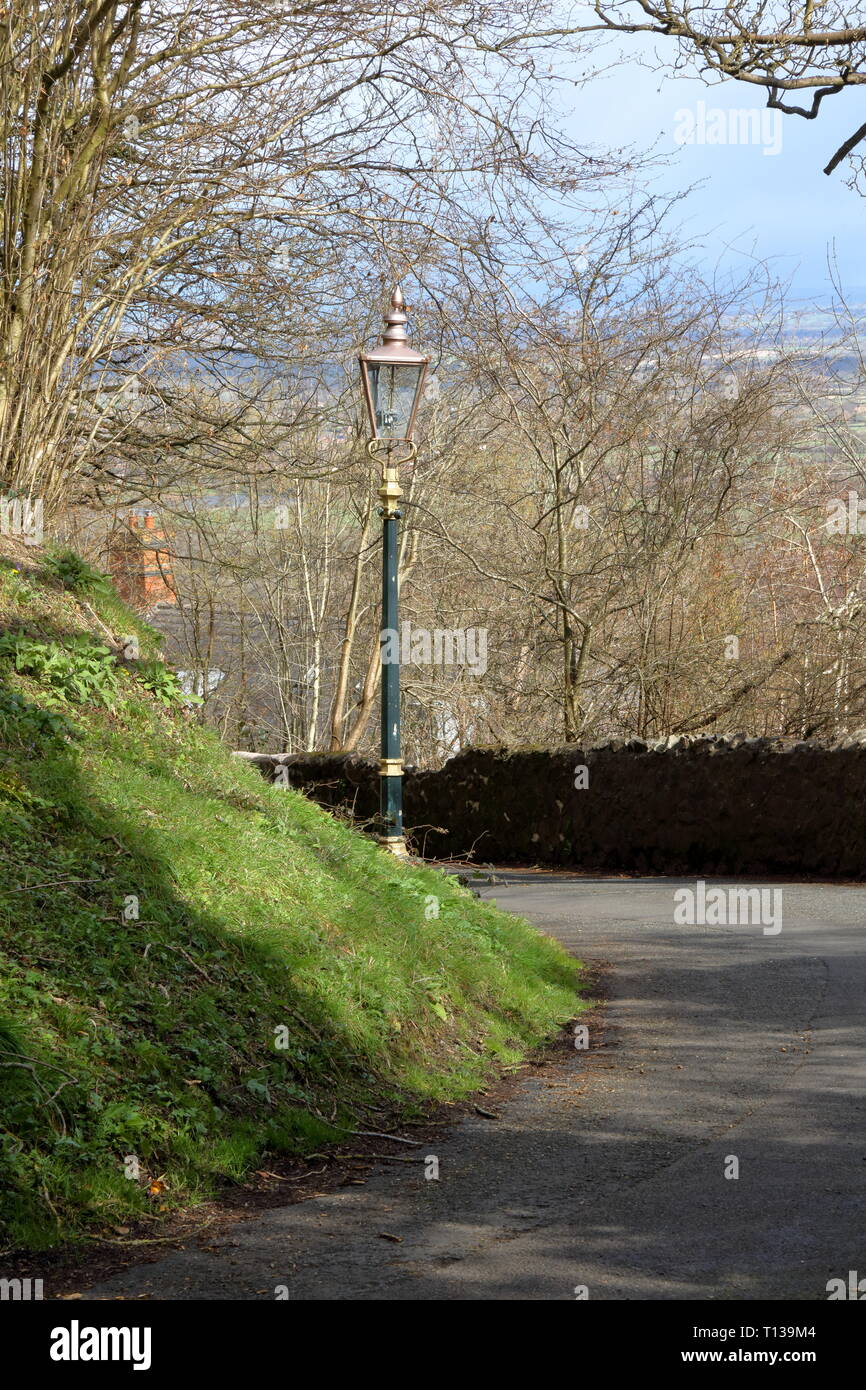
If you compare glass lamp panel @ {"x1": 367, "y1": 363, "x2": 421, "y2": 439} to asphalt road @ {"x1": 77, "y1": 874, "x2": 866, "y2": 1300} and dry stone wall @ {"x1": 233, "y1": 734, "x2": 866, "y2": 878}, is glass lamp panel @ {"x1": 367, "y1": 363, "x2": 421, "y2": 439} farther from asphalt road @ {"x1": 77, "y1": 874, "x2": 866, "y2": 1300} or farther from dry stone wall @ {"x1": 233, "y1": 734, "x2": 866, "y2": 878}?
dry stone wall @ {"x1": 233, "y1": 734, "x2": 866, "y2": 878}

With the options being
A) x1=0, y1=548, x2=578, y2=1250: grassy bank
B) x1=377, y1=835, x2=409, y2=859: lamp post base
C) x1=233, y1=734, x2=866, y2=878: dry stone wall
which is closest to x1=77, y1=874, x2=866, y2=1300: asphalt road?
x1=0, y1=548, x2=578, y2=1250: grassy bank

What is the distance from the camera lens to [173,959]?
645 centimetres

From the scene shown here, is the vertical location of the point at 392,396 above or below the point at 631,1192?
above

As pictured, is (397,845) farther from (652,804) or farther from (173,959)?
(652,804)

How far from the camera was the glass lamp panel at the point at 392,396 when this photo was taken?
34.6ft

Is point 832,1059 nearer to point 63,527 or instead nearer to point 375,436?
point 375,436

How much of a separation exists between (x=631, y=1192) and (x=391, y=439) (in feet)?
22.0

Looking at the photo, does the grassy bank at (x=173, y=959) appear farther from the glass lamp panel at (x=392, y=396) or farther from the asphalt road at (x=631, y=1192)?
the glass lamp panel at (x=392, y=396)

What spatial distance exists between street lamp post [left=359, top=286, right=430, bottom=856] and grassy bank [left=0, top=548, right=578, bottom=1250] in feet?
2.00

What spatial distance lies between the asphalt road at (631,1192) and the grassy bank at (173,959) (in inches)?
18.7

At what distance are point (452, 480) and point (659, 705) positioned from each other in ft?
25.0

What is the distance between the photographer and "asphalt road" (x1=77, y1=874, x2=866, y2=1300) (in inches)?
172

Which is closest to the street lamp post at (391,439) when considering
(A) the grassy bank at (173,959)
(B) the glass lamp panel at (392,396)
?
(B) the glass lamp panel at (392,396)

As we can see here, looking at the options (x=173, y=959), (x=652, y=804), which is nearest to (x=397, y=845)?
(x=173, y=959)
